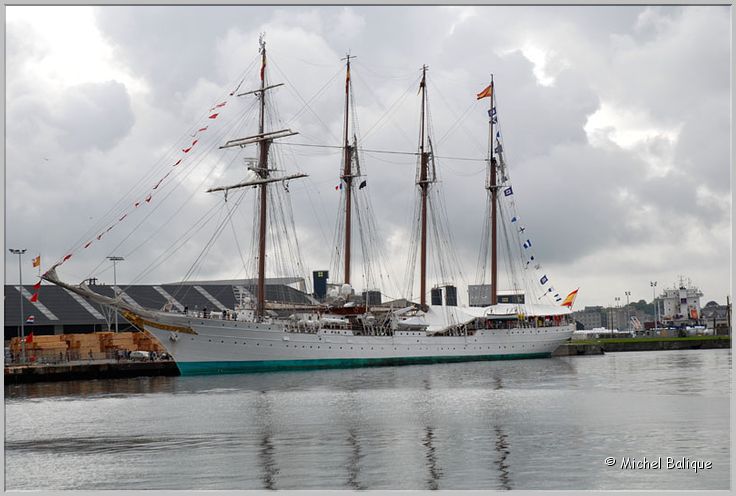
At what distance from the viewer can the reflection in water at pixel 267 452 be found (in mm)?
23812

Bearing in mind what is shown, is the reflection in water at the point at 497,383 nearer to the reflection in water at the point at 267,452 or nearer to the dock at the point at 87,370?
the reflection in water at the point at 267,452

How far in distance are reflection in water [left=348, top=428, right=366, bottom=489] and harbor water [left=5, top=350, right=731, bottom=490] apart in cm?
6

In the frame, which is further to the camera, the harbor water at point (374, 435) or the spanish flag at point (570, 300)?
the spanish flag at point (570, 300)

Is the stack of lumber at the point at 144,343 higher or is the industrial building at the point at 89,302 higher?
the industrial building at the point at 89,302

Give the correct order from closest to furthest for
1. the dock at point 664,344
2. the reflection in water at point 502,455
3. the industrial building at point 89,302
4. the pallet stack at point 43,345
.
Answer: the reflection in water at point 502,455
the pallet stack at point 43,345
the industrial building at point 89,302
the dock at point 664,344

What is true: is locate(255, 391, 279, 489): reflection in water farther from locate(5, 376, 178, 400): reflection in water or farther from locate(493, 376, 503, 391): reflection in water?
locate(493, 376, 503, 391): reflection in water

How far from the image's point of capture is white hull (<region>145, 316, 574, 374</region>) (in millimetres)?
64688

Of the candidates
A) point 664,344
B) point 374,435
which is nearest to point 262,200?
point 374,435

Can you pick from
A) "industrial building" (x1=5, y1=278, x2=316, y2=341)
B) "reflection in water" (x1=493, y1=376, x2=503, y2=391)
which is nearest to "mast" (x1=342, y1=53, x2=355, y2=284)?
"industrial building" (x1=5, y1=278, x2=316, y2=341)

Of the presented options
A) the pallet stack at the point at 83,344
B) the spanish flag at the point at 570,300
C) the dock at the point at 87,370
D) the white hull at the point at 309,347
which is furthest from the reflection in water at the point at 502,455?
the spanish flag at the point at 570,300

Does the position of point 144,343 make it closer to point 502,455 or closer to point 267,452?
point 267,452

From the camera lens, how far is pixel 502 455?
26797 millimetres

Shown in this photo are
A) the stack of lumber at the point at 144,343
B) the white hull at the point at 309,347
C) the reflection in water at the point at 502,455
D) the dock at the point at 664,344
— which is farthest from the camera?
the dock at the point at 664,344

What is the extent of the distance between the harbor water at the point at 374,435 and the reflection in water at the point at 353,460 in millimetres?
64
